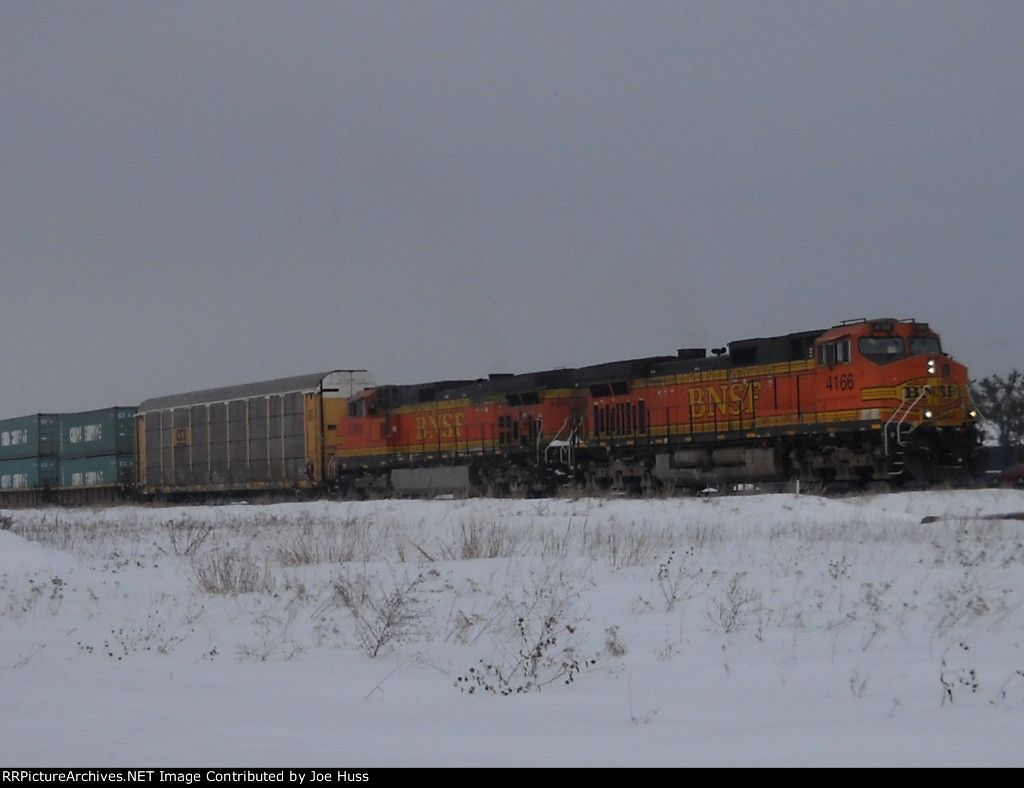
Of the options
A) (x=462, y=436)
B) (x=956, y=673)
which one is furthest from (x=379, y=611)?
(x=462, y=436)

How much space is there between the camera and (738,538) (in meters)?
16.6

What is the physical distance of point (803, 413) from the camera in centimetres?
2570

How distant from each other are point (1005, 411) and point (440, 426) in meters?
32.3

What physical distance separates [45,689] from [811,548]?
9.57 m

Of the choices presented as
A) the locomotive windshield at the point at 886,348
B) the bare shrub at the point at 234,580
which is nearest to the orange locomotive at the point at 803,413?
the locomotive windshield at the point at 886,348

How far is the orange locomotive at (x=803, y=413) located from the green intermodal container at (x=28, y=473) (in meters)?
26.6

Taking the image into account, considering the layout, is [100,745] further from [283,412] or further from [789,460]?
[283,412]

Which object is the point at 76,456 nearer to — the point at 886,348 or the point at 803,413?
the point at 803,413

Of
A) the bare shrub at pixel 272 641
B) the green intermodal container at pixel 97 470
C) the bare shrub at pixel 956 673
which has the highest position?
the green intermodal container at pixel 97 470

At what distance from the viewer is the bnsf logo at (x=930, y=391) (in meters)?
24.5

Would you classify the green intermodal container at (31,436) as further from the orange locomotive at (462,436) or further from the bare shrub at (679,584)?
the bare shrub at (679,584)

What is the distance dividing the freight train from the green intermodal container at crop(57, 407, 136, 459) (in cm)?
5

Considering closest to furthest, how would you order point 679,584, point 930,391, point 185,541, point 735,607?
point 735,607 → point 679,584 → point 185,541 → point 930,391

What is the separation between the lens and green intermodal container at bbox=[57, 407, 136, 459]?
47125 mm
